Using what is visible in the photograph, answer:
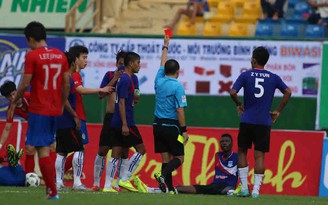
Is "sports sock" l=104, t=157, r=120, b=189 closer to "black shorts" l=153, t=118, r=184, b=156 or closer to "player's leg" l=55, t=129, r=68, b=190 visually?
"player's leg" l=55, t=129, r=68, b=190

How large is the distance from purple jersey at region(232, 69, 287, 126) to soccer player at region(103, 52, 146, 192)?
1685mm

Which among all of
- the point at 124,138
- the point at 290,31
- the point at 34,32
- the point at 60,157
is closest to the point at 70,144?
the point at 60,157

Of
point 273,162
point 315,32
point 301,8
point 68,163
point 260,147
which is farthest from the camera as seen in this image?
point 301,8

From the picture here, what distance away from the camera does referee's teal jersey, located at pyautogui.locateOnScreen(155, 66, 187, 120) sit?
629 inches

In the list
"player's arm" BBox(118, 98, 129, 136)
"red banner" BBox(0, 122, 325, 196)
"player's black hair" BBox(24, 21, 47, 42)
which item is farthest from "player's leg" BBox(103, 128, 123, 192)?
"red banner" BBox(0, 122, 325, 196)

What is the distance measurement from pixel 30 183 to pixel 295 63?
31.2 ft

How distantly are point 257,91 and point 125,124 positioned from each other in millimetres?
2108

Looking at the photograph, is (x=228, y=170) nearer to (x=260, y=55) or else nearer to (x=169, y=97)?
(x=169, y=97)

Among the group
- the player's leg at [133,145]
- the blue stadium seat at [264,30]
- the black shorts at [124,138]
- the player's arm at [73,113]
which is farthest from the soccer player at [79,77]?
the blue stadium seat at [264,30]

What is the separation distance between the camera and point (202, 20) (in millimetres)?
28094

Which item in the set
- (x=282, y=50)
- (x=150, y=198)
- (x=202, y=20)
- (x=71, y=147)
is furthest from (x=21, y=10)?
(x=150, y=198)

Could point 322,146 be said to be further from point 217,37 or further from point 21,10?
point 21,10

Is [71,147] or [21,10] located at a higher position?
[21,10]

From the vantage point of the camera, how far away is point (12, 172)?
59.6 ft
